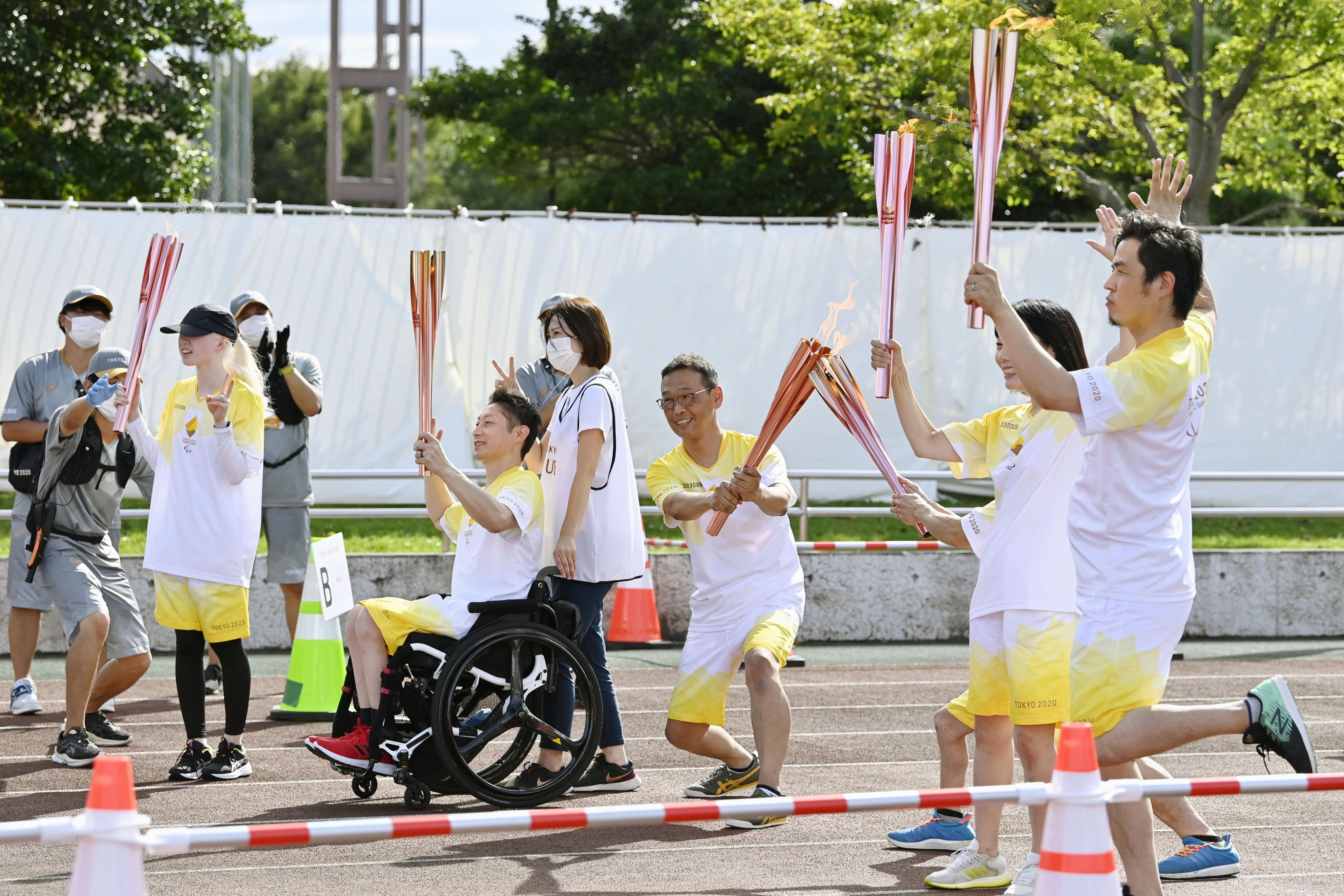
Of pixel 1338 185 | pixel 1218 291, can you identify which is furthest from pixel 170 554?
pixel 1338 185

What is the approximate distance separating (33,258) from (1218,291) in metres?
9.91

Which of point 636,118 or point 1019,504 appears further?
point 636,118

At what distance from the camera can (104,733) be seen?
750 centimetres

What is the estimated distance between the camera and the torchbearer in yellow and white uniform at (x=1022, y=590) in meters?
4.89

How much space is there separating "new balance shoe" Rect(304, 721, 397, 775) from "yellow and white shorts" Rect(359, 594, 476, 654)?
342 mm

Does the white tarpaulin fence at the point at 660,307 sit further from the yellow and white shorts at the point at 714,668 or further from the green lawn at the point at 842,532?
the yellow and white shorts at the point at 714,668

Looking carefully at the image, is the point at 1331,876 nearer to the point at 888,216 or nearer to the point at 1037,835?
the point at 1037,835

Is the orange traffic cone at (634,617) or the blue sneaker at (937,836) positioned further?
the orange traffic cone at (634,617)

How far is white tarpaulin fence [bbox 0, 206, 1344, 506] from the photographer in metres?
13.1

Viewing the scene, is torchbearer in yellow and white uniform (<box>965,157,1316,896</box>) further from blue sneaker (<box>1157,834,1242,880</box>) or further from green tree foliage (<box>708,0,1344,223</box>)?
green tree foliage (<box>708,0,1344,223</box>)

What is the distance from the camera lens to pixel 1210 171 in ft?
54.4

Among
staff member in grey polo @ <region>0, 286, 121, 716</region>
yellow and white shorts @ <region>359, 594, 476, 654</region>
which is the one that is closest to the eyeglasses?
yellow and white shorts @ <region>359, 594, 476, 654</region>

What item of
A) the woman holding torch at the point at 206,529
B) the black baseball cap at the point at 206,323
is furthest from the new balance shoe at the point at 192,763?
the black baseball cap at the point at 206,323

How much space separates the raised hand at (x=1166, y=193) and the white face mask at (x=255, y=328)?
531 centimetres
